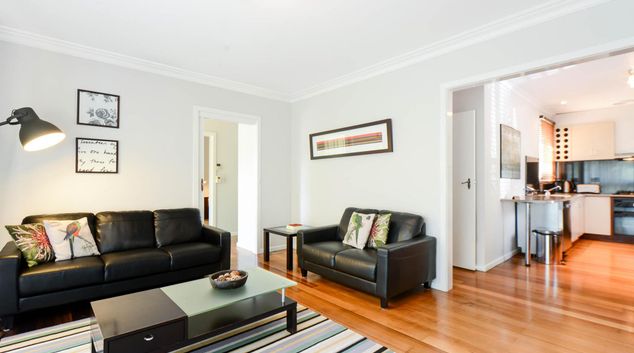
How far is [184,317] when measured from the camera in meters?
1.86

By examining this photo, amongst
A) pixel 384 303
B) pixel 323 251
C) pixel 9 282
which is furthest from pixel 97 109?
pixel 384 303

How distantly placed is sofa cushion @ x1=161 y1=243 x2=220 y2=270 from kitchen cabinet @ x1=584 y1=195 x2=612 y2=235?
680cm

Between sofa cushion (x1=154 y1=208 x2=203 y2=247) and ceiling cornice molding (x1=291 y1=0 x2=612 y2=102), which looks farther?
sofa cushion (x1=154 y1=208 x2=203 y2=247)

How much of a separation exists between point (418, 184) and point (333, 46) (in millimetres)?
1785

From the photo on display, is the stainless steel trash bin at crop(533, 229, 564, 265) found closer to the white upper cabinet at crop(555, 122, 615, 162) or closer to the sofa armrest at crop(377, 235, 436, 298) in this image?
the sofa armrest at crop(377, 235, 436, 298)

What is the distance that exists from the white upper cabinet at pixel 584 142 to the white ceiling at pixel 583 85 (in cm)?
42

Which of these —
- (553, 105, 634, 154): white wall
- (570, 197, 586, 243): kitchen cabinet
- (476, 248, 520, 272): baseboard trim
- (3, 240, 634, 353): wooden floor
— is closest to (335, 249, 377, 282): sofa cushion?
(3, 240, 634, 353): wooden floor

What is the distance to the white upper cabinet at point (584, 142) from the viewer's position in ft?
19.6

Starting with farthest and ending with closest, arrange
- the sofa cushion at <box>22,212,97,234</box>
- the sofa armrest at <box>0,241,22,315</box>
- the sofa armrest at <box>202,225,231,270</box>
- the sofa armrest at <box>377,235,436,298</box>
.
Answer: the sofa armrest at <box>202,225,231,270</box> < the sofa cushion at <box>22,212,97,234</box> < the sofa armrest at <box>377,235,436,298</box> < the sofa armrest at <box>0,241,22,315</box>

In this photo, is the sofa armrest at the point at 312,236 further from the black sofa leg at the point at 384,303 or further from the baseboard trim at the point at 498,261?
the baseboard trim at the point at 498,261

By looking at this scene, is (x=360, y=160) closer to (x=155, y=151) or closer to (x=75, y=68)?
(x=155, y=151)

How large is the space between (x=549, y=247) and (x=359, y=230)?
2.83 metres

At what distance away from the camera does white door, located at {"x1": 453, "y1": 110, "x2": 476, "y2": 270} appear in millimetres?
4016

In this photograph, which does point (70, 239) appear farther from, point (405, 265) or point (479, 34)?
point (479, 34)
